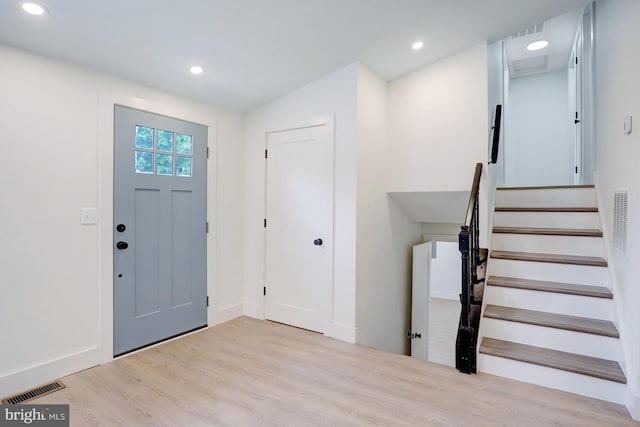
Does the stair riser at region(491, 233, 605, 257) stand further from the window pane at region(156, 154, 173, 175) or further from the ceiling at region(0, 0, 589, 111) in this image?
the window pane at region(156, 154, 173, 175)

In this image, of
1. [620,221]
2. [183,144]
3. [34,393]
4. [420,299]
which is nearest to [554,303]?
[620,221]

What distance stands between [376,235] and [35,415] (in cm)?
288

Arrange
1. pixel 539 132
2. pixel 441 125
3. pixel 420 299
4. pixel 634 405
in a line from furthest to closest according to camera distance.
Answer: pixel 539 132 → pixel 420 299 → pixel 441 125 → pixel 634 405

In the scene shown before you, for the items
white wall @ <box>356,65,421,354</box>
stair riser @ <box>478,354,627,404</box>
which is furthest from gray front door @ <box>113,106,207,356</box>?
stair riser @ <box>478,354,627,404</box>

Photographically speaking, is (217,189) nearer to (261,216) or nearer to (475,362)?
(261,216)

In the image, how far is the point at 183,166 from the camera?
3.24 meters

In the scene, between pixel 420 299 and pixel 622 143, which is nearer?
pixel 622 143

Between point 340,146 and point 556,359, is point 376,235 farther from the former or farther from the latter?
point 556,359

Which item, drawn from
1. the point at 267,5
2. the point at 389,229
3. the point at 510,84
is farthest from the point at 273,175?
the point at 510,84

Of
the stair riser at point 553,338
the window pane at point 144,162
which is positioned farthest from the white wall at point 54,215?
the stair riser at point 553,338

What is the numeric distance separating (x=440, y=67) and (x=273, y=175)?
78.6 inches

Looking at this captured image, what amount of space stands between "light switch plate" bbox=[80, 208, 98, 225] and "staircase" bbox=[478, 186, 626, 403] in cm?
308

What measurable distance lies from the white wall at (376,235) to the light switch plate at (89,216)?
2151 mm

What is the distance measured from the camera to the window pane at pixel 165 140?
306 centimetres
